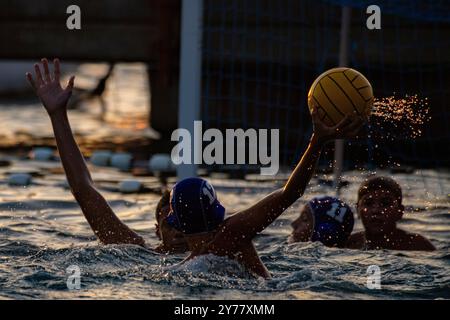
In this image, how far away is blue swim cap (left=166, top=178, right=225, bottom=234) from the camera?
5.22 metres

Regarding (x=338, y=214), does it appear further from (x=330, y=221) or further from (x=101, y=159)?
(x=101, y=159)

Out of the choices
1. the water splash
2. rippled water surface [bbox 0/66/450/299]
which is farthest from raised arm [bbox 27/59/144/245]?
the water splash

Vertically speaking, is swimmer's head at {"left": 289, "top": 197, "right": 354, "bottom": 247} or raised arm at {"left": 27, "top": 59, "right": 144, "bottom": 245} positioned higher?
raised arm at {"left": 27, "top": 59, "right": 144, "bottom": 245}

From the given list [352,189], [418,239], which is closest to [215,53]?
[352,189]

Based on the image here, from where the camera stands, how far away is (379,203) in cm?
690

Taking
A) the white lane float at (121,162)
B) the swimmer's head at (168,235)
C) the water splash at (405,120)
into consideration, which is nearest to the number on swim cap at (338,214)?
the water splash at (405,120)

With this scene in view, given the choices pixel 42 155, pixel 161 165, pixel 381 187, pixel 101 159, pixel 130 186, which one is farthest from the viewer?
pixel 42 155

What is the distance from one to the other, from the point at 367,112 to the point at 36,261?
2146 mm

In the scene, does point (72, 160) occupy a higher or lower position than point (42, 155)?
higher

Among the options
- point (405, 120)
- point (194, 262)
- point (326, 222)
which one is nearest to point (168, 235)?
point (194, 262)

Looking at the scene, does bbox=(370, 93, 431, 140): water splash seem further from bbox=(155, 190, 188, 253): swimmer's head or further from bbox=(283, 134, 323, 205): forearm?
bbox=(283, 134, 323, 205): forearm

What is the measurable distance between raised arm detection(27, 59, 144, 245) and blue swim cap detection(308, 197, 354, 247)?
Result: 135 cm

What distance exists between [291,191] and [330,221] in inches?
85.8
